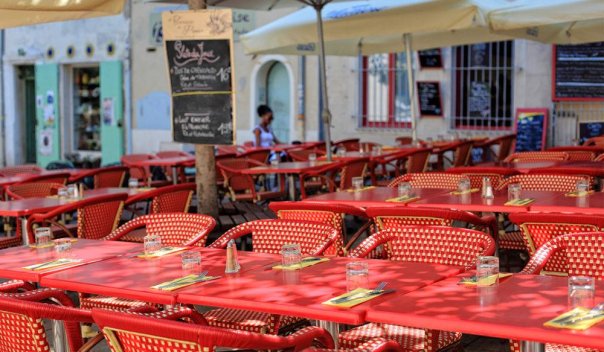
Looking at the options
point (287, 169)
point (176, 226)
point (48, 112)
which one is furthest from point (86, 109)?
point (176, 226)

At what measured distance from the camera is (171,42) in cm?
804

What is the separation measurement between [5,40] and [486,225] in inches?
796

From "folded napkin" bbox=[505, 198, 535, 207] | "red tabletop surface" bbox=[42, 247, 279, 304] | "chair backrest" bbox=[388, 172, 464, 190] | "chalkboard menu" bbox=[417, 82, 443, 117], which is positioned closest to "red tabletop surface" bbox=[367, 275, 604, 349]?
"red tabletop surface" bbox=[42, 247, 279, 304]

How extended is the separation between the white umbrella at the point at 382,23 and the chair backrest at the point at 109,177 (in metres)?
2.58

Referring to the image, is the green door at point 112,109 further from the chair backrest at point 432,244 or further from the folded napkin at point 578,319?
the folded napkin at point 578,319

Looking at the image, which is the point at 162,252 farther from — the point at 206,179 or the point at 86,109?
the point at 86,109

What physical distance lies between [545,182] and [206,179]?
3.21 m

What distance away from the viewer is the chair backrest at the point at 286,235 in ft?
17.3

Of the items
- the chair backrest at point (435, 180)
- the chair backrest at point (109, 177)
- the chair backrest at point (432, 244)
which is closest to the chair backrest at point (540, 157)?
the chair backrest at point (435, 180)

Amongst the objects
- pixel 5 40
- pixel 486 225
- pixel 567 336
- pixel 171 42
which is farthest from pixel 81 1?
pixel 5 40

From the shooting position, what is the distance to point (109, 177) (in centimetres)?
1003

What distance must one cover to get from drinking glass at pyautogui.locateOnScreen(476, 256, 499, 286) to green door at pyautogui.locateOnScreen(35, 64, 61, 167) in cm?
1980

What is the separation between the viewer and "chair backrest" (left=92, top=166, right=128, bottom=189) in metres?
9.89

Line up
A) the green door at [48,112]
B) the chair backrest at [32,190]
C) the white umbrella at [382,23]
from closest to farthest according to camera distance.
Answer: the chair backrest at [32,190]
the white umbrella at [382,23]
the green door at [48,112]
